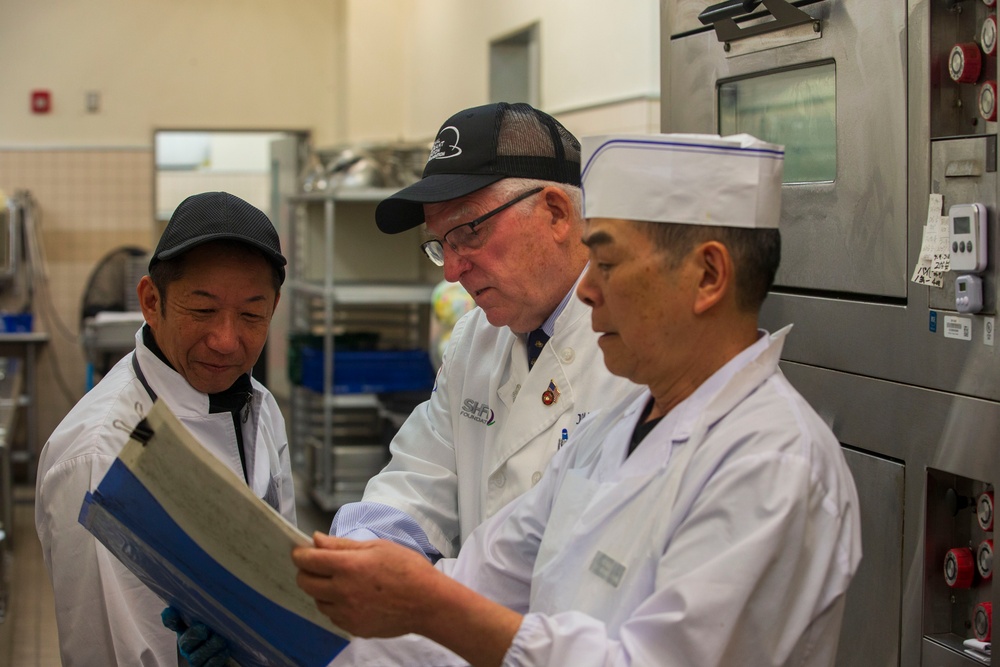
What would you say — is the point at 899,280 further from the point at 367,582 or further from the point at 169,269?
the point at 169,269

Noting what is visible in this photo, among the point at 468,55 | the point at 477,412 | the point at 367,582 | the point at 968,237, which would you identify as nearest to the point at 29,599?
the point at 468,55

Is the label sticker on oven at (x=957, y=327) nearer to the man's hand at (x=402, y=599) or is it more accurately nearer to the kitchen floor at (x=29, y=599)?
the man's hand at (x=402, y=599)

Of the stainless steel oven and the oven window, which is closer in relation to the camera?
the stainless steel oven

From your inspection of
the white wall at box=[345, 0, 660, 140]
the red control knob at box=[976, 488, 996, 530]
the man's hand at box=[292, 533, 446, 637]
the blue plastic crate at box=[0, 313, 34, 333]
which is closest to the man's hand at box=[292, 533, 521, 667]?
the man's hand at box=[292, 533, 446, 637]

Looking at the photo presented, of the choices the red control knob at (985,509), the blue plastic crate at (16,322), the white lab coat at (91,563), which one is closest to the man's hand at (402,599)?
the white lab coat at (91,563)

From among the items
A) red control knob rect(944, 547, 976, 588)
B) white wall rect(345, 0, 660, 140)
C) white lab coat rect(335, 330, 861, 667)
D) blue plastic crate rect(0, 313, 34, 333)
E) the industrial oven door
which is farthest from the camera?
blue plastic crate rect(0, 313, 34, 333)

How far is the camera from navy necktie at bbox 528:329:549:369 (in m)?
1.90

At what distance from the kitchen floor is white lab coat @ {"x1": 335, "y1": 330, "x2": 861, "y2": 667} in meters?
3.69

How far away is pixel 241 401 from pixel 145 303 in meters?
0.22

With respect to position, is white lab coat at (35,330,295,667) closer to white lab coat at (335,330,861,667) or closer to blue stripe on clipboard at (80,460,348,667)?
blue stripe on clipboard at (80,460,348,667)

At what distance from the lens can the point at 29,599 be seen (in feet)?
17.5

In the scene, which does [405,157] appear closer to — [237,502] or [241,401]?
[241,401]

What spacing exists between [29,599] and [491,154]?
14.9 feet

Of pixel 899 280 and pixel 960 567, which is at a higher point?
pixel 899 280
